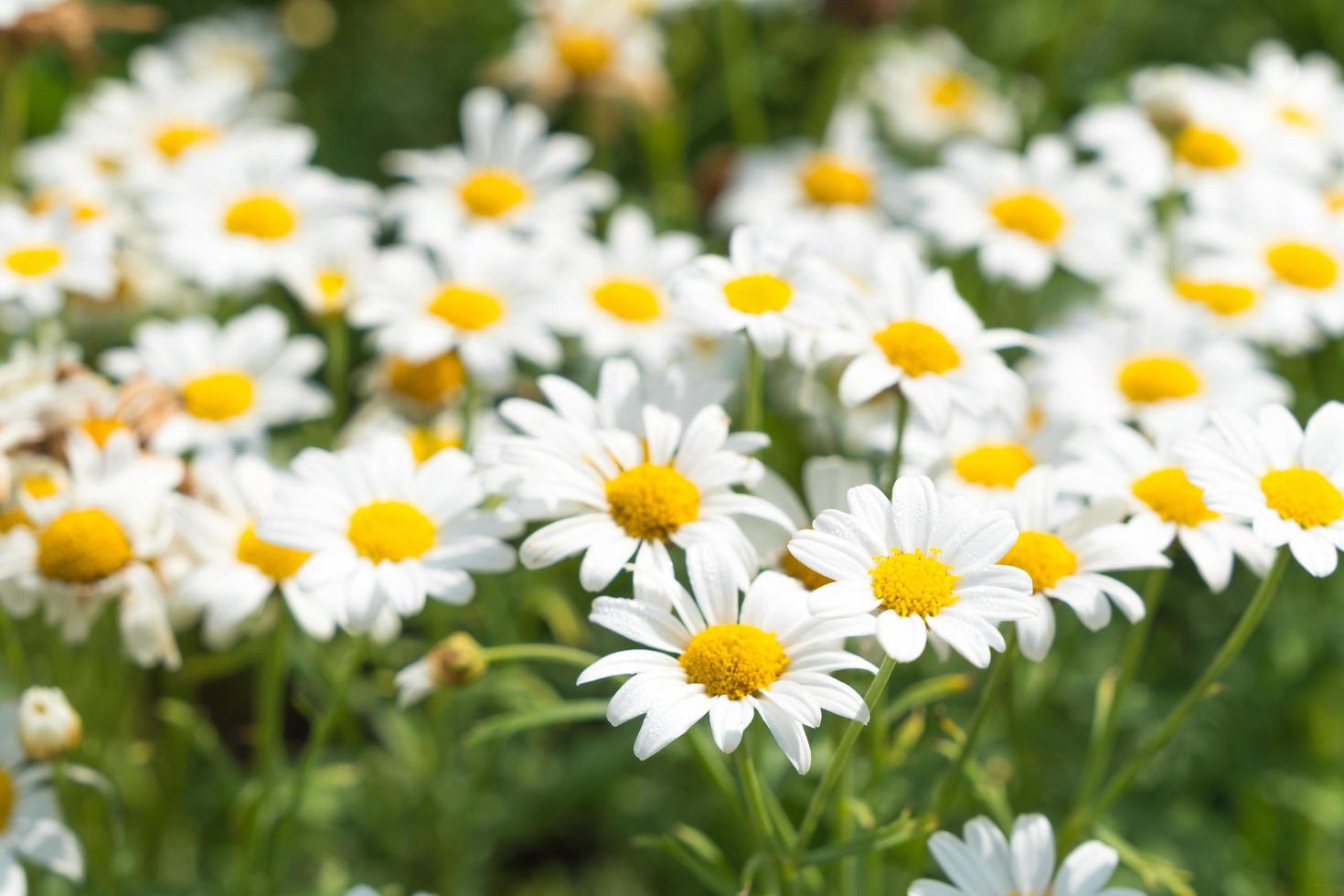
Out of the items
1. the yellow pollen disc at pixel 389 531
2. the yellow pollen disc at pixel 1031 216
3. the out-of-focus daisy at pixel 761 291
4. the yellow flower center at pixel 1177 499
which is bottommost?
the yellow pollen disc at pixel 1031 216

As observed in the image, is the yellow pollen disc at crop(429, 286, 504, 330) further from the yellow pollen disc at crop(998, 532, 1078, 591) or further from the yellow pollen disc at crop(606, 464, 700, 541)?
the yellow pollen disc at crop(998, 532, 1078, 591)

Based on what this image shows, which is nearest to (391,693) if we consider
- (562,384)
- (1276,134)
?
(562,384)

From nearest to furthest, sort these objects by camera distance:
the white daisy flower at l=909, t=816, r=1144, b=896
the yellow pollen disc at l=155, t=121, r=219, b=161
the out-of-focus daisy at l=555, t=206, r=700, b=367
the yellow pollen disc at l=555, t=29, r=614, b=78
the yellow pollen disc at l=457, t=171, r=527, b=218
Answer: the white daisy flower at l=909, t=816, r=1144, b=896
the out-of-focus daisy at l=555, t=206, r=700, b=367
the yellow pollen disc at l=457, t=171, r=527, b=218
the yellow pollen disc at l=155, t=121, r=219, b=161
the yellow pollen disc at l=555, t=29, r=614, b=78

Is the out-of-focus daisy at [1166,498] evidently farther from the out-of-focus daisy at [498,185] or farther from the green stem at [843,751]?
the out-of-focus daisy at [498,185]

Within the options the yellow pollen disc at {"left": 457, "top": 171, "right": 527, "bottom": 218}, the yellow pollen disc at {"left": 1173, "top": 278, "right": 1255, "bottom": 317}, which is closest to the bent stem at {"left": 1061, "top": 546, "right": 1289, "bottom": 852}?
the yellow pollen disc at {"left": 1173, "top": 278, "right": 1255, "bottom": 317}

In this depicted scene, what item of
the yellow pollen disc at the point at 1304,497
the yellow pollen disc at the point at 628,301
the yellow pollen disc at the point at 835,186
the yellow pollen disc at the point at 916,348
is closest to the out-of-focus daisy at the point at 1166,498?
the yellow pollen disc at the point at 1304,497
